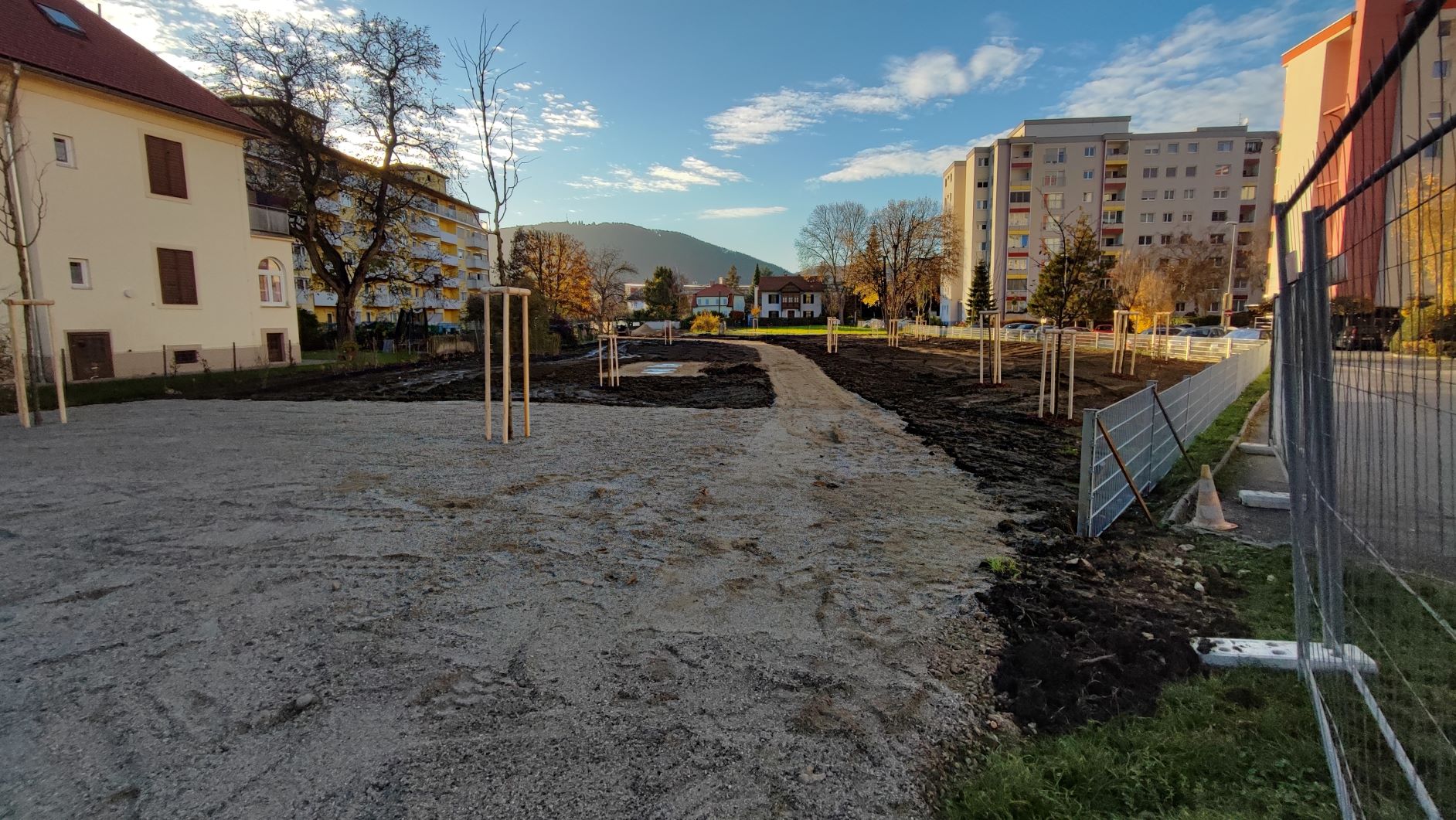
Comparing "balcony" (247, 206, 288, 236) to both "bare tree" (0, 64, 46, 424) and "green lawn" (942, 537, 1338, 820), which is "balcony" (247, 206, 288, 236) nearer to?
"bare tree" (0, 64, 46, 424)

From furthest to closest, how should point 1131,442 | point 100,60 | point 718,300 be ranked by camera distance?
point 718,300 → point 100,60 → point 1131,442

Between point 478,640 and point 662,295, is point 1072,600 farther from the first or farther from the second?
point 662,295

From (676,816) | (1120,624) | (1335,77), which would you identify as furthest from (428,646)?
(1335,77)

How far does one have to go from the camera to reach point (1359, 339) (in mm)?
2441

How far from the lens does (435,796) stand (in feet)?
8.25

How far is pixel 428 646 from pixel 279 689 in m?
0.70

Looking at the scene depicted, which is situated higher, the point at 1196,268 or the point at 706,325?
the point at 1196,268

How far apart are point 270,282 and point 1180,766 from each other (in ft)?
107

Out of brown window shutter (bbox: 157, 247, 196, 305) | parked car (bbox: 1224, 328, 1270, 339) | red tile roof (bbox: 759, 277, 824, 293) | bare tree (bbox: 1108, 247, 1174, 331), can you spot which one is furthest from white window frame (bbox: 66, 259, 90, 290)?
red tile roof (bbox: 759, 277, 824, 293)

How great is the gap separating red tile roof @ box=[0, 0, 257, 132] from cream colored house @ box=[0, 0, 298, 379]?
5 cm

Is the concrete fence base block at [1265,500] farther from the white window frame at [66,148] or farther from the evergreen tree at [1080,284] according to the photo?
the white window frame at [66,148]

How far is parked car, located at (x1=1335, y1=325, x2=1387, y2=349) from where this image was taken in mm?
2244

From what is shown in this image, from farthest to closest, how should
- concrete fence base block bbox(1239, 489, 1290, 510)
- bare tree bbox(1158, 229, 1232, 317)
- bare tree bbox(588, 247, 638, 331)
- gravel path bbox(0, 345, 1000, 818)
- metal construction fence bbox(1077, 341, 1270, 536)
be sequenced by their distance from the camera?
bare tree bbox(588, 247, 638, 331) → bare tree bbox(1158, 229, 1232, 317) → concrete fence base block bbox(1239, 489, 1290, 510) → metal construction fence bbox(1077, 341, 1270, 536) → gravel path bbox(0, 345, 1000, 818)

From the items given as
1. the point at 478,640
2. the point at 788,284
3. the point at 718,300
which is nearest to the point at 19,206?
the point at 478,640
